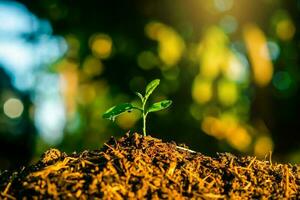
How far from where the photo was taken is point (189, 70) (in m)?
10.5

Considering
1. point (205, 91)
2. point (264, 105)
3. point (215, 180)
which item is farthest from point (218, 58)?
point (215, 180)

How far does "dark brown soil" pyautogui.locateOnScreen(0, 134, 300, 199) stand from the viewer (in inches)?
76.5

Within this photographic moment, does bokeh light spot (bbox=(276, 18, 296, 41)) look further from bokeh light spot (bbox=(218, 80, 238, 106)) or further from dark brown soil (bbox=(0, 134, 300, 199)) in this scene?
dark brown soil (bbox=(0, 134, 300, 199))

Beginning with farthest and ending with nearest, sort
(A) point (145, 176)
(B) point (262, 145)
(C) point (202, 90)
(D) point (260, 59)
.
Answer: (D) point (260, 59)
(C) point (202, 90)
(B) point (262, 145)
(A) point (145, 176)

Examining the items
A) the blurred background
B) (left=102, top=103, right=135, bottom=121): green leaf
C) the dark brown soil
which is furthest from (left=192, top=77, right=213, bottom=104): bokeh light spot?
the dark brown soil

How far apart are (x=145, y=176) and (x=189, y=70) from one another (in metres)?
8.63

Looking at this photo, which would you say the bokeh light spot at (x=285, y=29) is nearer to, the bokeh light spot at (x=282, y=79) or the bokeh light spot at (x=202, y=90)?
the bokeh light spot at (x=282, y=79)

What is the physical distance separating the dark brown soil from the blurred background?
295 inches

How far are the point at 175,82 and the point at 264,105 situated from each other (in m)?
1.99

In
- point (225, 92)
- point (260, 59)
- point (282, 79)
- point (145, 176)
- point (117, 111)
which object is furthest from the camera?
point (282, 79)

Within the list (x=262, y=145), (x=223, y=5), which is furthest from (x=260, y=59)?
(x=262, y=145)

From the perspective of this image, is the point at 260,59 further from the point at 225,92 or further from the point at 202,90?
the point at 202,90

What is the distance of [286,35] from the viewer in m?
10.9

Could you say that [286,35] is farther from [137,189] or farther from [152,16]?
[137,189]
